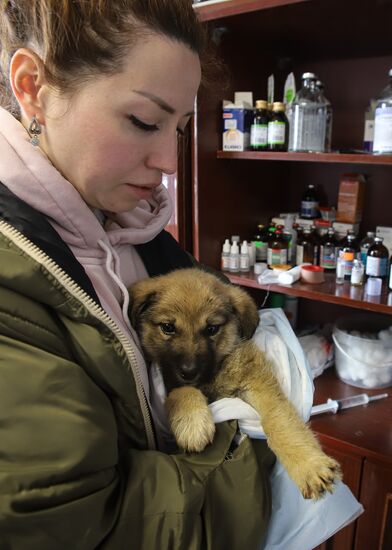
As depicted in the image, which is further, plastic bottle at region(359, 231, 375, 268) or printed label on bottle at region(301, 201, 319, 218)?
printed label on bottle at region(301, 201, 319, 218)

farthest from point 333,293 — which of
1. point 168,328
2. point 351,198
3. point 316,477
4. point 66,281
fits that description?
point 66,281

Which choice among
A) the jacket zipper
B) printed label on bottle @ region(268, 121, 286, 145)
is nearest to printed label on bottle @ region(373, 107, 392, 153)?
printed label on bottle @ region(268, 121, 286, 145)

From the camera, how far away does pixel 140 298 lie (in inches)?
44.8

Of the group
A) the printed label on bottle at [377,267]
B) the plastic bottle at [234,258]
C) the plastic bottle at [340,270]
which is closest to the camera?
the printed label on bottle at [377,267]

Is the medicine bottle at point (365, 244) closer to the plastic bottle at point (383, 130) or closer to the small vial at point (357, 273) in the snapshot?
the small vial at point (357, 273)

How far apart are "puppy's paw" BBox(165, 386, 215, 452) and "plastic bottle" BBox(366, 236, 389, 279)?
3.26 ft

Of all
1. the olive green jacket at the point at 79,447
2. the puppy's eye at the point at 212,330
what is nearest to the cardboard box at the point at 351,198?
the puppy's eye at the point at 212,330

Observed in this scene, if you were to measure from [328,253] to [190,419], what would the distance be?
1.22 meters

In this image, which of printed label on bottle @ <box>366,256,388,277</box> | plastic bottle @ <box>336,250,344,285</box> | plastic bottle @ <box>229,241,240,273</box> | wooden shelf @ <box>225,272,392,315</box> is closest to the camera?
wooden shelf @ <box>225,272,392,315</box>

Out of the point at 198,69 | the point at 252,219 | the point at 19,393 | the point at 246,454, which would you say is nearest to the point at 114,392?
the point at 19,393

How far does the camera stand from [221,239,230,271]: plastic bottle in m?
1.97

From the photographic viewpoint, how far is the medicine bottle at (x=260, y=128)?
1.81 metres

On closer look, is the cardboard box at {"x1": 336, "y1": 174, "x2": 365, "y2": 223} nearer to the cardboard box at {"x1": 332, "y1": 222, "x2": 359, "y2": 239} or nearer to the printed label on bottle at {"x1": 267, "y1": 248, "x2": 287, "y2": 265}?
the cardboard box at {"x1": 332, "y1": 222, "x2": 359, "y2": 239}

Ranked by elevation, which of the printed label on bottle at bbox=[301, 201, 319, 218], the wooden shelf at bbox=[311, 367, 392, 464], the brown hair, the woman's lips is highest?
the brown hair
